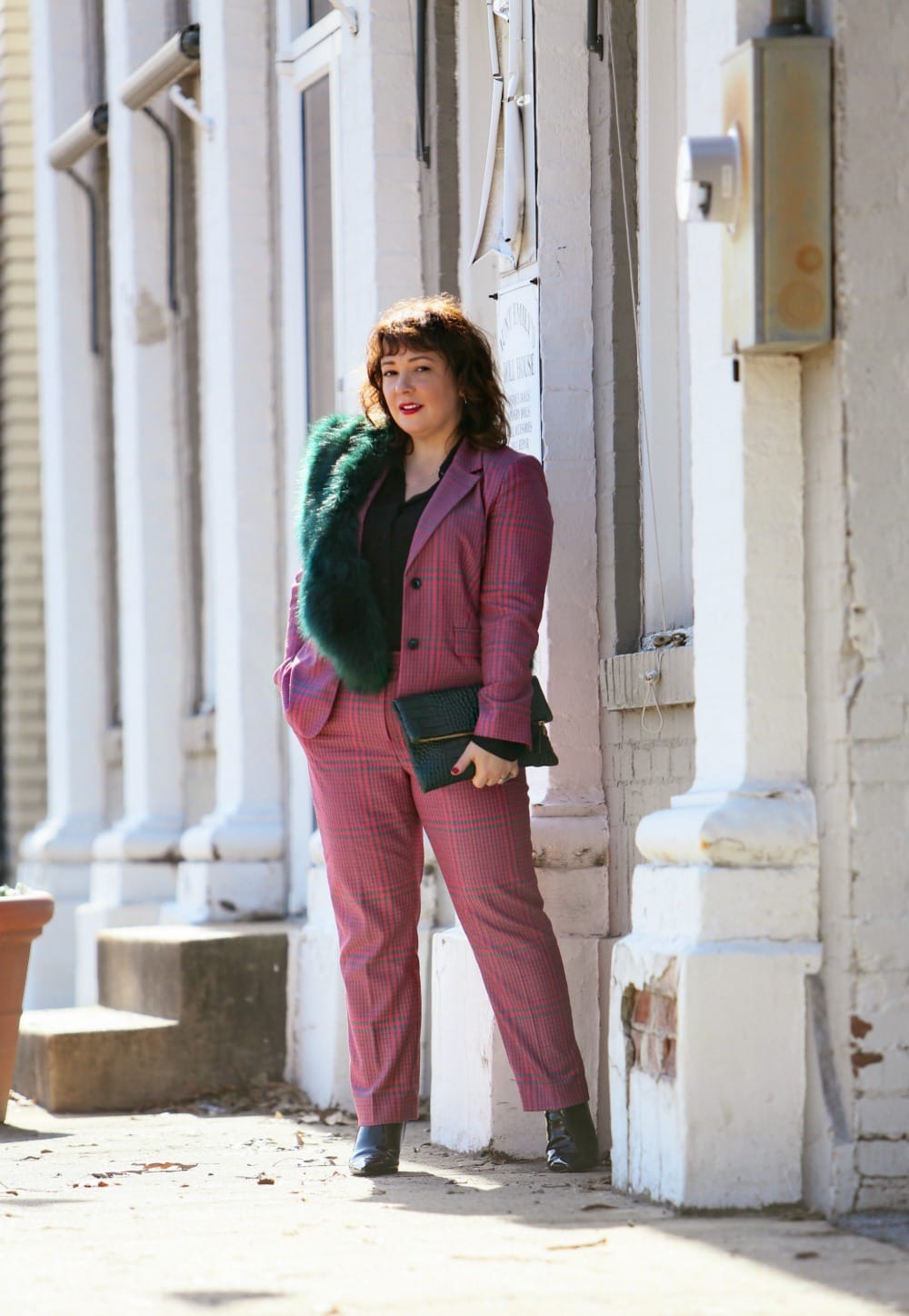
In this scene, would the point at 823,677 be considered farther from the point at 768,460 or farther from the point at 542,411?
the point at 542,411

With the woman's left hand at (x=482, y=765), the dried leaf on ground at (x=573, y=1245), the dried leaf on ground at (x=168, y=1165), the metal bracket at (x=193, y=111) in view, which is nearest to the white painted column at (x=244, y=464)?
the metal bracket at (x=193, y=111)

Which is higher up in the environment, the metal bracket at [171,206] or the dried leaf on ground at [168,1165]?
the metal bracket at [171,206]

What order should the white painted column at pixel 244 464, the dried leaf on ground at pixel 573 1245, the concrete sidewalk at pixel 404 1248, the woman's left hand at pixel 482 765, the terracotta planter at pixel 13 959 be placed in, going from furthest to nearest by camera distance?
the white painted column at pixel 244 464 < the terracotta planter at pixel 13 959 < the woman's left hand at pixel 482 765 < the dried leaf on ground at pixel 573 1245 < the concrete sidewalk at pixel 404 1248

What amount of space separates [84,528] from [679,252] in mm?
5685

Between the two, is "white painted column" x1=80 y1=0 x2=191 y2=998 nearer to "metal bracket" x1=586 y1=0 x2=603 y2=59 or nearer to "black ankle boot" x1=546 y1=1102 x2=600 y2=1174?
"metal bracket" x1=586 y1=0 x2=603 y2=59

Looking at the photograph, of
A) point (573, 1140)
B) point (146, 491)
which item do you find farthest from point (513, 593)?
point (146, 491)

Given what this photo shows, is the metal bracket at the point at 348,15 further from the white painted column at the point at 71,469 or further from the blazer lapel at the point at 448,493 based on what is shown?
the white painted column at the point at 71,469

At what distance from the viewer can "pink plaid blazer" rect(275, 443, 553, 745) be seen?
5.09 metres

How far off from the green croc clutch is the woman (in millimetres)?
36

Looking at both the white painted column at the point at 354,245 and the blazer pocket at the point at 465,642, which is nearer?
the blazer pocket at the point at 465,642

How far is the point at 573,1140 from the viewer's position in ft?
16.8

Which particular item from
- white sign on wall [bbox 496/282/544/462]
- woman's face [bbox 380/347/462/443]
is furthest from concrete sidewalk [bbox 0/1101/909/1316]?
white sign on wall [bbox 496/282/544/462]

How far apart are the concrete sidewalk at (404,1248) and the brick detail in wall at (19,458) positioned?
904 centimetres

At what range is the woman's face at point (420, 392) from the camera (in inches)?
207
